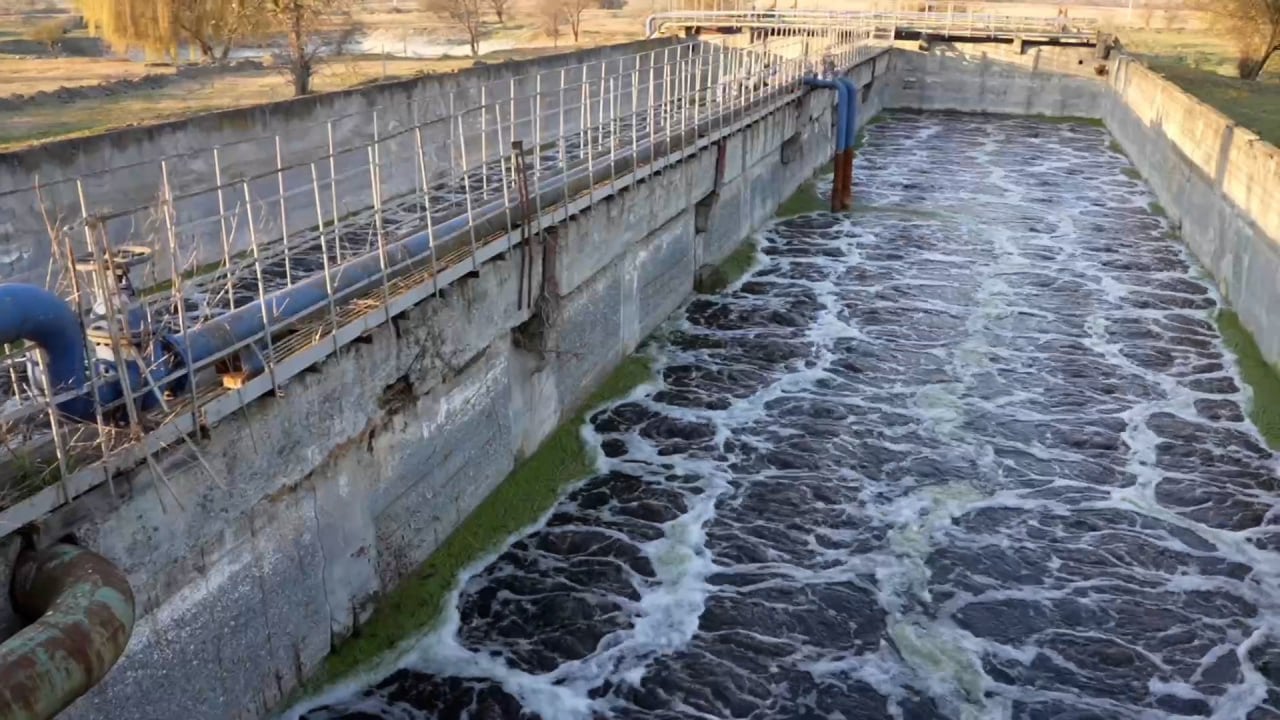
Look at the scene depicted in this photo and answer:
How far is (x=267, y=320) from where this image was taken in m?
7.45

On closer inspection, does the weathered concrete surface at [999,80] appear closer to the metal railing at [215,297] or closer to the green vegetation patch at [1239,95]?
the green vegetation patch at [1239,95]

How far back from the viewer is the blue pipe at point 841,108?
2364 cm

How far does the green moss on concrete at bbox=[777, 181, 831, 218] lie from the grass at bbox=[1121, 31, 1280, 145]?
9.69 metres

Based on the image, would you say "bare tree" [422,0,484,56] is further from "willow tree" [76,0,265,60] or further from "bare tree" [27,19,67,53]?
"bare tree" [27,19,67,53]

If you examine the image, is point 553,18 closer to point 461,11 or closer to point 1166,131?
point 461,11

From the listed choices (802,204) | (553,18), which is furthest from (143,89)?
(553,18)

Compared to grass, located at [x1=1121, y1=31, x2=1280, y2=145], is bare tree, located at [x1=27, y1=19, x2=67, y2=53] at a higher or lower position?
higher

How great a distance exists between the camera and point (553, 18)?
5134 cm

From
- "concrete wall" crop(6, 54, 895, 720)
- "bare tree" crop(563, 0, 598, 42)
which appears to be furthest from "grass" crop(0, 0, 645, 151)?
"concrete wall" crop(6, 54, 895, 720)

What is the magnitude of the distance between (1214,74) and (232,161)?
1429 inches

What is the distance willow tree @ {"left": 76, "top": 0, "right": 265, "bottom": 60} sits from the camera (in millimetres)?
29203

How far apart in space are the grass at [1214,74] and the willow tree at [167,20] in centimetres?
2556

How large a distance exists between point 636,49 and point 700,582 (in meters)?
26.0

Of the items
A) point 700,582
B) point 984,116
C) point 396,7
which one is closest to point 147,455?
point 700,582
